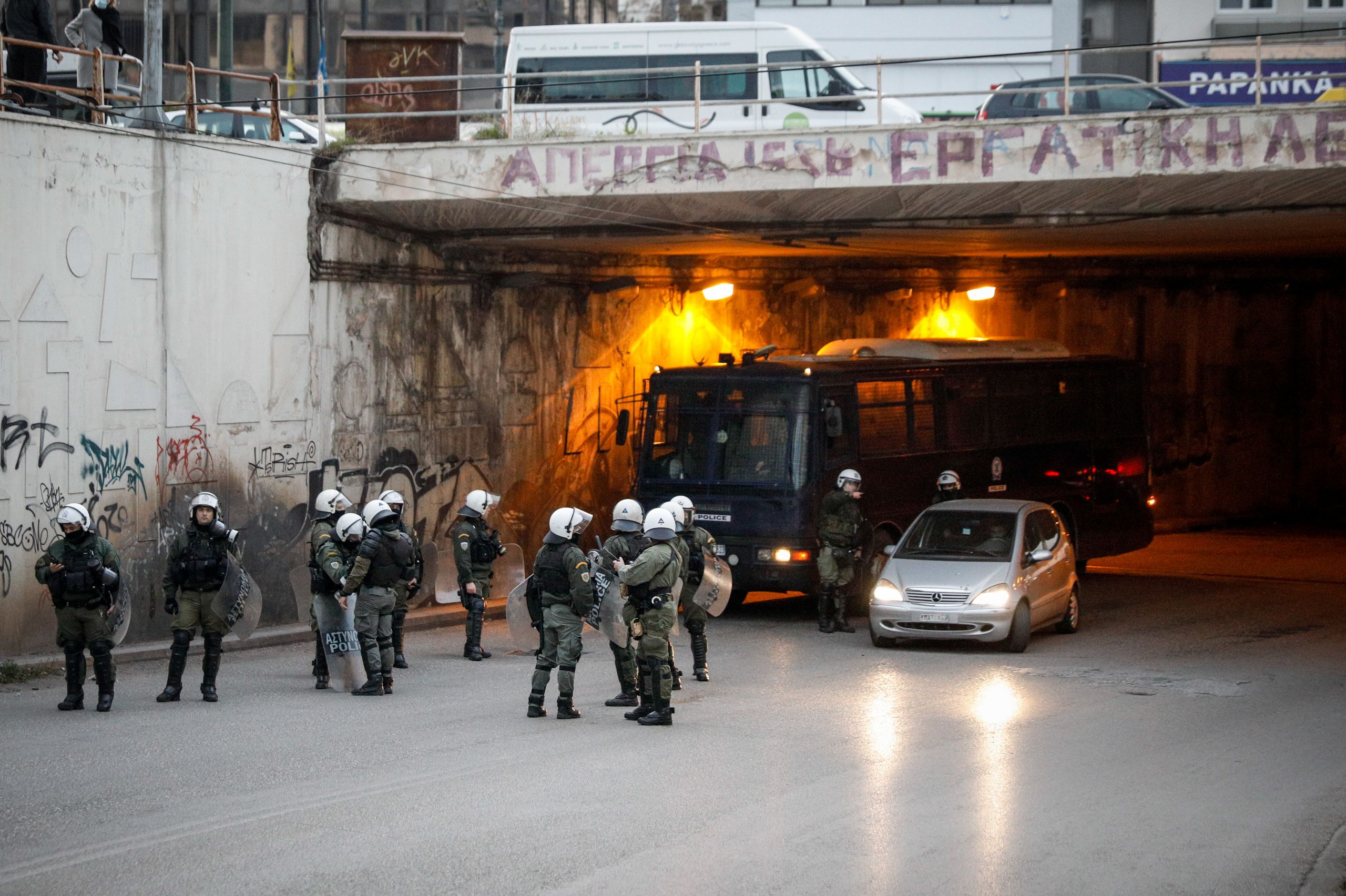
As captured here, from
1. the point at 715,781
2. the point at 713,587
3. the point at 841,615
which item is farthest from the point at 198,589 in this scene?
the point at 841,615

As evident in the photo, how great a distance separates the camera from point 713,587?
43.3 feet

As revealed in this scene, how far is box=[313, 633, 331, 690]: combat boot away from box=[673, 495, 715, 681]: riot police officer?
3.20 meters

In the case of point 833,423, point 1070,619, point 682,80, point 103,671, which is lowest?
point 1070,619

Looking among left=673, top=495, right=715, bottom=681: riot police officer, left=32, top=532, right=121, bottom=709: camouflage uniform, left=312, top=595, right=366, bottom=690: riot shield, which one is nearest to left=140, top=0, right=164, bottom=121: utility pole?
left=32, top=532, right=121, bottom=709: camouflage uniform

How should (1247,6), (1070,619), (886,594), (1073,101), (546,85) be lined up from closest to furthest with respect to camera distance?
(886,594) < (1070,619) < (546,85) < (1073,101) < (1247,6)

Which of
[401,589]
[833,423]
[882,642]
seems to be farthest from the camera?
[833,423]

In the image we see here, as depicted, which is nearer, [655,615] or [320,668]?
[655,615]

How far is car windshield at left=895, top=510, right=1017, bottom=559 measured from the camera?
15297 mm

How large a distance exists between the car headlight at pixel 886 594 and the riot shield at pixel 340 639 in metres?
5.45

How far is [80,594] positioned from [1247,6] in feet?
142

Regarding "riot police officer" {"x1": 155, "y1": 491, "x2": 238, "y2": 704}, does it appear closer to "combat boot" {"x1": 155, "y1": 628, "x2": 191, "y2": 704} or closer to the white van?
"combat boot" {"x1": 155, "y1": 628, "x2": 191, "y2": 704}

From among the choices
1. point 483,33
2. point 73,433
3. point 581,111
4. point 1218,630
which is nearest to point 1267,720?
point 1218,630

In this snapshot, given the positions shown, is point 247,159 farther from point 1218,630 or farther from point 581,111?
point 1218,630

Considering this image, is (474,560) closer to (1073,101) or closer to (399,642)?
(399,642)
